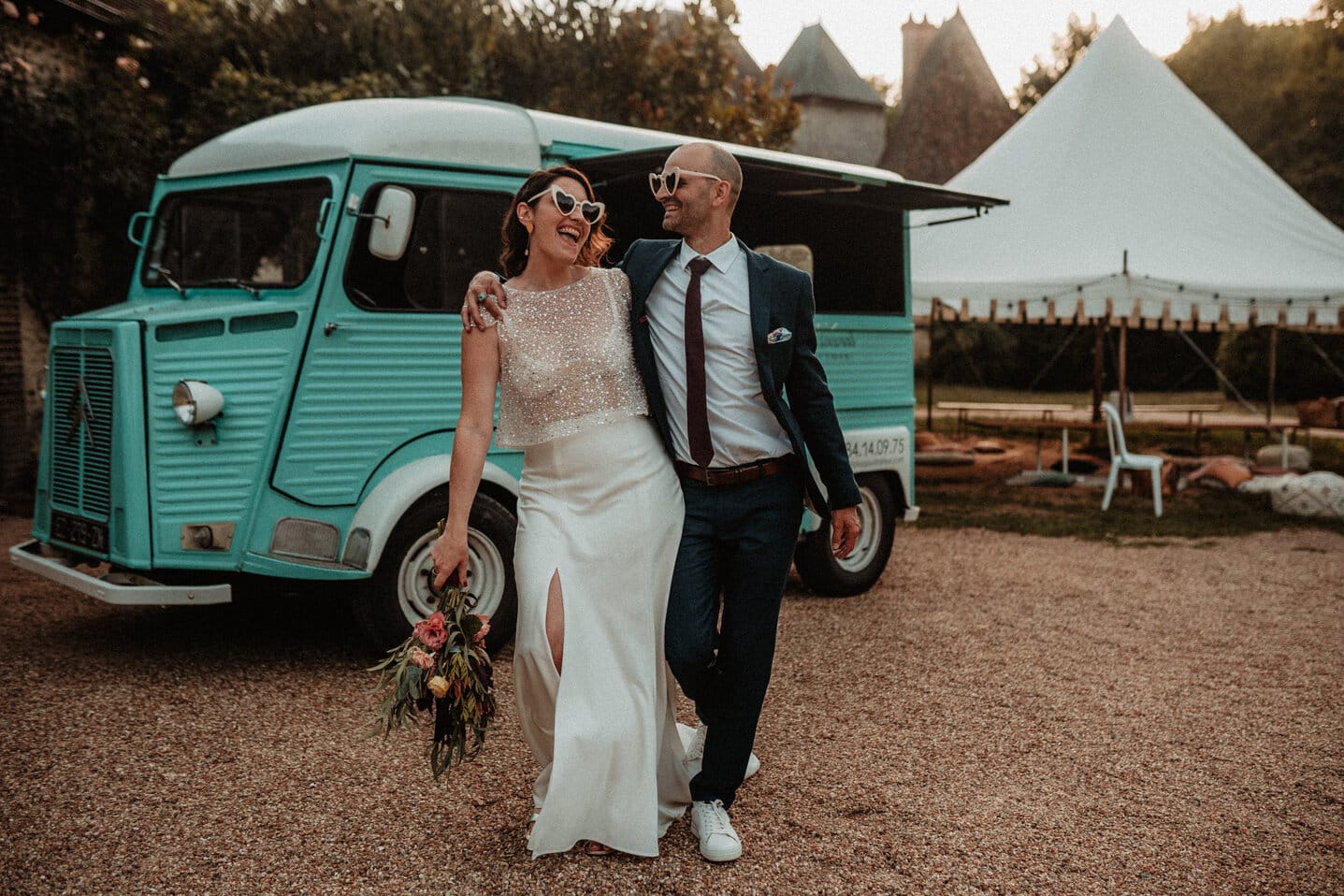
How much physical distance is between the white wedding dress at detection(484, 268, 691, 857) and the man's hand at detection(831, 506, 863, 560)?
1.59 feet

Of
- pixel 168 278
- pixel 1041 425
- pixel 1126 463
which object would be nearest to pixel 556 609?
pixel 168 278

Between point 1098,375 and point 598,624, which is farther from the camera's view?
point 1098,375

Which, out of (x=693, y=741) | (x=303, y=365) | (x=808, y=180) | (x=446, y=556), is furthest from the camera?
(x=808, y=180)

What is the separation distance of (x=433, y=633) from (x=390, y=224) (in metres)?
2.57

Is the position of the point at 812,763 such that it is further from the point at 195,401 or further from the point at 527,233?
the point at 195,401

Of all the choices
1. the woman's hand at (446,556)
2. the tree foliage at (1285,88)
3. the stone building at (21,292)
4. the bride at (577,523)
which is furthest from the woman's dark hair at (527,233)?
the tree foliage at (1285,88)

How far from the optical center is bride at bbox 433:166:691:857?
3.27m

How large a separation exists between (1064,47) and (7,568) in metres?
41.4

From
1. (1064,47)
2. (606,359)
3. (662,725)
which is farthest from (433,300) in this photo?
(1064,47)

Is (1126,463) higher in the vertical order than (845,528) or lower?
lower

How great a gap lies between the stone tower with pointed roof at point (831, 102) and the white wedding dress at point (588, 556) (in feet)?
121

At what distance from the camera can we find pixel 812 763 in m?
4.36

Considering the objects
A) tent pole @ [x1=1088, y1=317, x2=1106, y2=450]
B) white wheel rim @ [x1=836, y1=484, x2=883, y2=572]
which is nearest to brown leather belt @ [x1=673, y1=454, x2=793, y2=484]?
white wheel rim @ [x1=836, y1=484, x2=883, y2=572]

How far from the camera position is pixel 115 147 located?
35.5 feet
